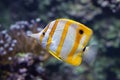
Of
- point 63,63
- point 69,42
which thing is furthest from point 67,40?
point 63,63

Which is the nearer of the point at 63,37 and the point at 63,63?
the point at 63,37

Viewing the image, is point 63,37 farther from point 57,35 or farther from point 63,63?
point 63,63

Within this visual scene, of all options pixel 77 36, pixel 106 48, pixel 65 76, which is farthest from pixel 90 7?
pixel 77 36

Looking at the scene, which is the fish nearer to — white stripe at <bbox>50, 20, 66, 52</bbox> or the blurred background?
white stripe at <bbox>50, 20, 66, 52</bbox>

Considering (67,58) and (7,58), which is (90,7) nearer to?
(7,58)

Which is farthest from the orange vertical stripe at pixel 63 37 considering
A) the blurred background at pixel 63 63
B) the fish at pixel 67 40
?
the blurred background at pixel 63 63

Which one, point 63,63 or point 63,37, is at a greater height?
point 63,63
